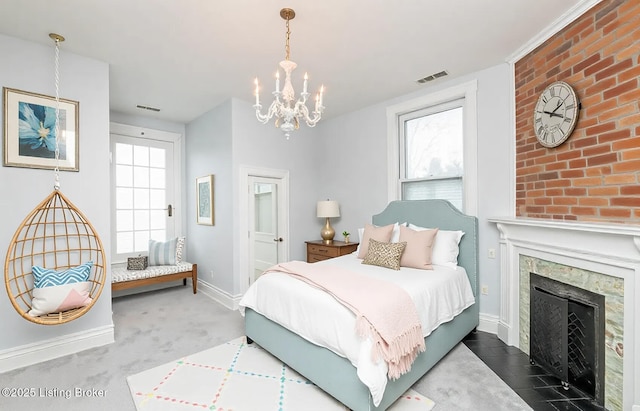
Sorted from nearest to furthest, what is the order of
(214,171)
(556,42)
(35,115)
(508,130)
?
(556,42)
(35,115)
(508,130)
(214,171)

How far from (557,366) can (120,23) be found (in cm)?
440

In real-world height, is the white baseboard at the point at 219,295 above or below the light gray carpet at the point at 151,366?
above

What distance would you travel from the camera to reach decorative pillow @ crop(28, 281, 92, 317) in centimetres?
226

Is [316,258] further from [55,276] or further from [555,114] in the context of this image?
[555,114]

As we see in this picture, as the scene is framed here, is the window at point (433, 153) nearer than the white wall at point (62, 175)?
No

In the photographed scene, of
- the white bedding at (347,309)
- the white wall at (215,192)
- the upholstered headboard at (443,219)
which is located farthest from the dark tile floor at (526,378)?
the white wall at (215,192)

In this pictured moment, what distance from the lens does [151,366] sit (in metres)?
2.44

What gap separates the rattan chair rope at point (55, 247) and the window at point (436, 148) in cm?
346

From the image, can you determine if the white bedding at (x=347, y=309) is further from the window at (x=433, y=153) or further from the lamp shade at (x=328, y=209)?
the lamp shade at (x=328, y=209)

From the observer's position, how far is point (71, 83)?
9.07 feet

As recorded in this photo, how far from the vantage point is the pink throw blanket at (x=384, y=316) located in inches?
68.0

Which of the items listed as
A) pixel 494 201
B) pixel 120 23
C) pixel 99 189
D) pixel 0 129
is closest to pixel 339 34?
pixel 120 23

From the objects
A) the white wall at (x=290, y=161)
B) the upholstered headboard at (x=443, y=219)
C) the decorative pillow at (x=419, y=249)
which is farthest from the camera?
the white wall at (x=290, y=161)

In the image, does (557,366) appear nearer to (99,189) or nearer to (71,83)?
(99,189)
